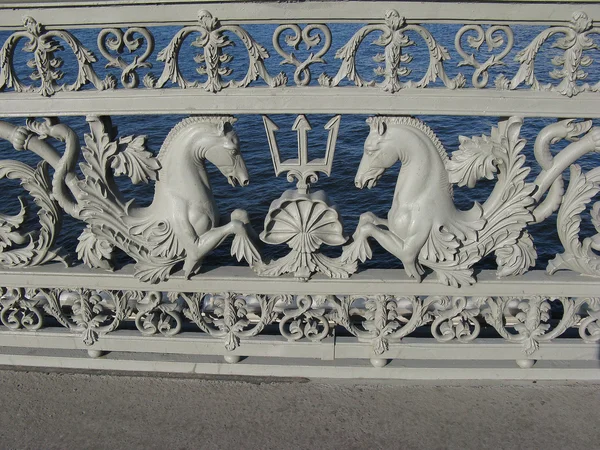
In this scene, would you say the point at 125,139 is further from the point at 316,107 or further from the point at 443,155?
the point at 443,155

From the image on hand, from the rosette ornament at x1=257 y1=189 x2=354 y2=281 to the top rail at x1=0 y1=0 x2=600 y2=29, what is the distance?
88cm

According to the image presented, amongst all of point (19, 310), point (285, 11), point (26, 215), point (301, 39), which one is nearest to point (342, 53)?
point (301, 39)

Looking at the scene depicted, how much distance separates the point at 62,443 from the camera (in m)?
3.01

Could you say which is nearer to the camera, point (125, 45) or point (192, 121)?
point (125, 45)

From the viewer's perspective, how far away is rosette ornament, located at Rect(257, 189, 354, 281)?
2.96 meters

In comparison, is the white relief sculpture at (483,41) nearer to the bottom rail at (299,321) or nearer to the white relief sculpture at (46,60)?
the bottom rail at (299,321)

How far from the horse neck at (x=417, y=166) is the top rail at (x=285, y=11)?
1.78 feet

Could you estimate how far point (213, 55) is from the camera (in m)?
2.62

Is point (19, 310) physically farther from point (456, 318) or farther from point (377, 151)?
point (456, 318)

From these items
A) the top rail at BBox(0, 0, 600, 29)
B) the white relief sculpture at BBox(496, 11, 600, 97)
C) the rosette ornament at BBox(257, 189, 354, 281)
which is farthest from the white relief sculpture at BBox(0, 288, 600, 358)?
the top rail at BBox(0, 0, 600, 29)

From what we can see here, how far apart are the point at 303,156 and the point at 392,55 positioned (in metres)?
0.62

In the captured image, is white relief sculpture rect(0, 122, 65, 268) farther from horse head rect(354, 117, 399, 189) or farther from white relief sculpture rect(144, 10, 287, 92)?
horse head rect(354, 117, 399, 189)

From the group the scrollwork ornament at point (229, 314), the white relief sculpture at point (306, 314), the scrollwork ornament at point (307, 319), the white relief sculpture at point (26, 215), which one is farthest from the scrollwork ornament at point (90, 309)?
the scrollwork ornament at point (307, 319)

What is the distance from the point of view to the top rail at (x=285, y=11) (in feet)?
8.24
